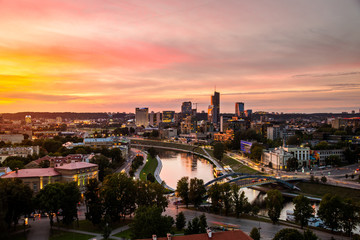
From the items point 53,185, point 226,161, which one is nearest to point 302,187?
point 226,161

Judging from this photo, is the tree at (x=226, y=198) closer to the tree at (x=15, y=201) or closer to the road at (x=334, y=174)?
the tree at (x=15, y=201)

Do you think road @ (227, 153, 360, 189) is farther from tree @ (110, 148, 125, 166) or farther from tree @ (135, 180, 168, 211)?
tree @ (110, 148, 125, 166)

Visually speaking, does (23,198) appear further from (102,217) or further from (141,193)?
(141,193)

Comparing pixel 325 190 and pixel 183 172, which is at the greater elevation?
pixel 325 190

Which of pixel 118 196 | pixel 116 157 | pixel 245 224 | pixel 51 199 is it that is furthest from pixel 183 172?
pixel 51 199

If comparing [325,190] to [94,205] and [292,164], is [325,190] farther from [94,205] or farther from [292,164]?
[94,205]
